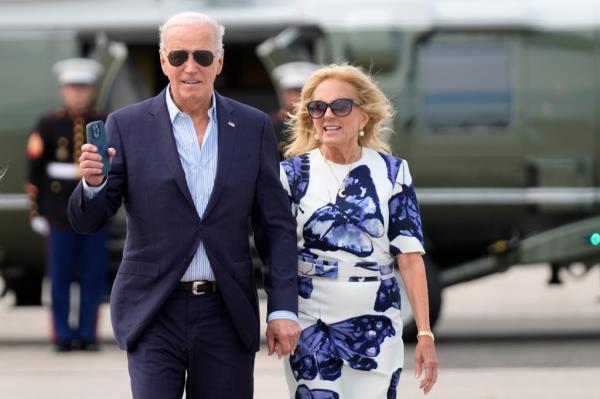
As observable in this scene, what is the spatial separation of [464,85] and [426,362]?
5940mm

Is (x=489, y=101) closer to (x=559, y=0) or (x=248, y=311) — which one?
(x=559, y=0)

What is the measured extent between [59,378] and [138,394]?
14.4 ft

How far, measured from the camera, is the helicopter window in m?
10.7

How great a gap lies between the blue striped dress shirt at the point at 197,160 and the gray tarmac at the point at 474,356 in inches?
136

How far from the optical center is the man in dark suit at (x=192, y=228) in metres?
4.66

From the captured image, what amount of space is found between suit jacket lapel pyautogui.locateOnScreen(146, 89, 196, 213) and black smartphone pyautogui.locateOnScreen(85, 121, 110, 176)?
225 mm

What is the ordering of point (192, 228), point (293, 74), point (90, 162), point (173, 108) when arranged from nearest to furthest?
point (90, 162) → point (192, 228) → point (173, 108) → point (293, 74)

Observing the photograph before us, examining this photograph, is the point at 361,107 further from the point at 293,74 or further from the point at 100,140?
the point at 293,74

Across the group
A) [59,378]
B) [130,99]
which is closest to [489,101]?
[130,99]

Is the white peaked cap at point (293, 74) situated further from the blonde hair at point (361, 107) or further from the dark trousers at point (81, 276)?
the blonde hair at point (361, 107)

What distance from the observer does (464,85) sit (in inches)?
421

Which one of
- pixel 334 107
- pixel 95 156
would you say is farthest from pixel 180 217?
pixel 334 107

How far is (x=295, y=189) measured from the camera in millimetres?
5012

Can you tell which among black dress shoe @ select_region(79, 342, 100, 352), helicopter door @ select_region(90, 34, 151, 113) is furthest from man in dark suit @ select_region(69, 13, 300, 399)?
helicopter door @ select_region(90, 34, 151, 113)
